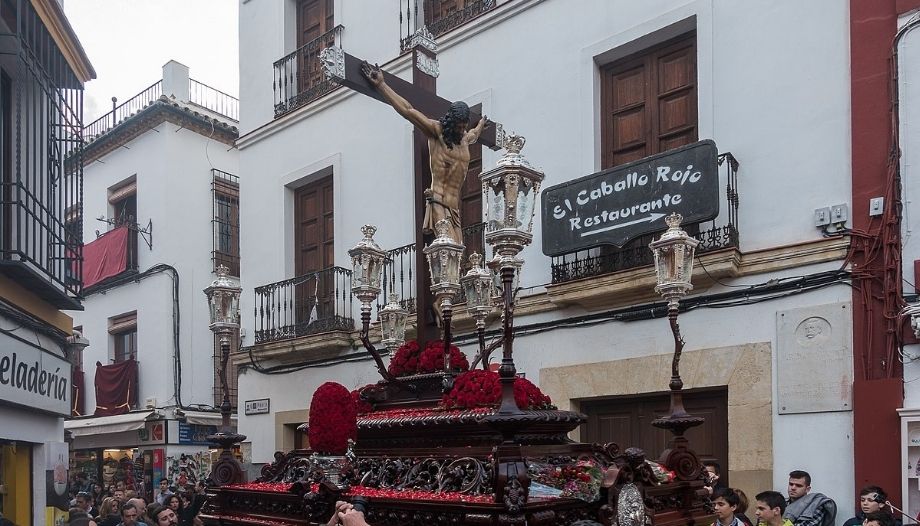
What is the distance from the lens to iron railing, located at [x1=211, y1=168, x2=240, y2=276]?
54.7 ft

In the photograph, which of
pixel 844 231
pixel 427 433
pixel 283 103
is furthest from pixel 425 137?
pixel 283 103

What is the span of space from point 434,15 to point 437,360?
246 inches

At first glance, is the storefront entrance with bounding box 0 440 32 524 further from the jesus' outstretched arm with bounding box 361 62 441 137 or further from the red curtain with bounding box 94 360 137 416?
the red curtain with bounding box 94 360 137 416

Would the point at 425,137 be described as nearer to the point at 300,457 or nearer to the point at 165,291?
the point at 300,457

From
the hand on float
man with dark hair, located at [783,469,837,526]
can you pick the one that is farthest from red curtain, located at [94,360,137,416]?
the hand on float

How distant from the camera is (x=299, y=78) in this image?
40.7ft

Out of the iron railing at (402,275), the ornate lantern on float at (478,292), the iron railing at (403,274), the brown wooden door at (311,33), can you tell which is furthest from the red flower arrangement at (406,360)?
the brown wooden door at (311,33)

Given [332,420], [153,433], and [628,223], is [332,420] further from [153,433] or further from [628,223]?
[153,433]

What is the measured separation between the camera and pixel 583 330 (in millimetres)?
8586

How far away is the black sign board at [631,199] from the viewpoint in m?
7.56

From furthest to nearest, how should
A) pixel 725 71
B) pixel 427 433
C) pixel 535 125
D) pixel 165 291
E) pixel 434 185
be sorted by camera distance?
pixel 165 291
pixel 535 125
pixel 725 71
pixel 434 185
pixel 427 433

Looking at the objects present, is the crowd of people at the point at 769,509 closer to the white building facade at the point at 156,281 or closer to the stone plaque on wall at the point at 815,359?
the stone plaque on wall at the point at 815,359

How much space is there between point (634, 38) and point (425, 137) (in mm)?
3388

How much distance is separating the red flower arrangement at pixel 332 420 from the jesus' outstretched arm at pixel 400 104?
5.46 feet
